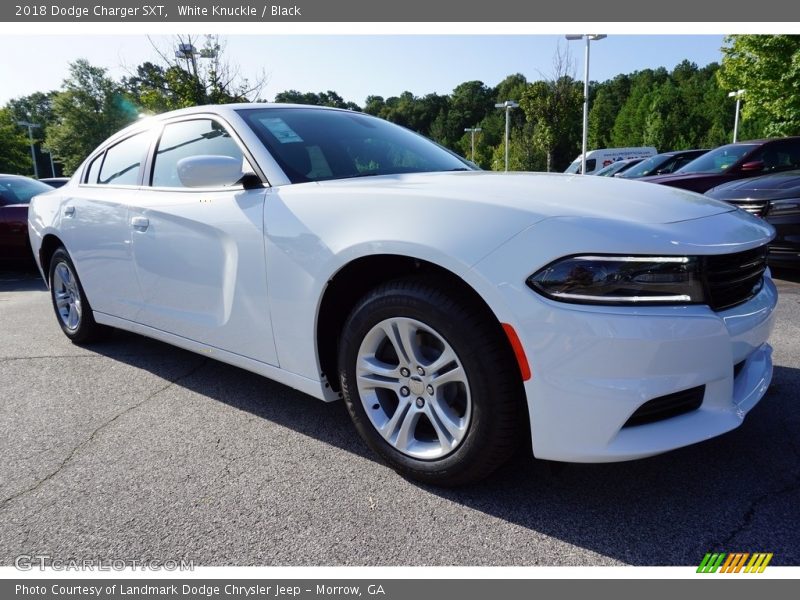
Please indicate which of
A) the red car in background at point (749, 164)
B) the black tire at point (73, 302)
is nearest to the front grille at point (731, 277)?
the black tire at point (73, 302)

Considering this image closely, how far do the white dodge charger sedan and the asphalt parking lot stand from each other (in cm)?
25

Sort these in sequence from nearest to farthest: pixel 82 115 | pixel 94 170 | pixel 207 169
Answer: pixel 207 169 < pixel 94 170 < pixel 82 115

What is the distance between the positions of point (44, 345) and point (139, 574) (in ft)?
10.8

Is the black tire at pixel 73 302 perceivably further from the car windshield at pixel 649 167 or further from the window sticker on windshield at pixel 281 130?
the car windshield at pixel 649 167

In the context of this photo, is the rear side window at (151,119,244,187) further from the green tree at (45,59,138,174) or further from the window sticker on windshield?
the green tree at (45,59,138,174)

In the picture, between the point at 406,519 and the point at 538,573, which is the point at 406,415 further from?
the point at 538,573

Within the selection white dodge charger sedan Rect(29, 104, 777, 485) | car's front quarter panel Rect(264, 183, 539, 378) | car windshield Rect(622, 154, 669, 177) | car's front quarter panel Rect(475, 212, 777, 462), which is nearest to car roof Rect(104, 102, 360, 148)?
white dodge charger sedan Rect(29, 104, 777, 485)

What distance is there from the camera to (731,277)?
195cm

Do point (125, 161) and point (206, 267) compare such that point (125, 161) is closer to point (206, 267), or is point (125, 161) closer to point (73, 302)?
point (73, 302)

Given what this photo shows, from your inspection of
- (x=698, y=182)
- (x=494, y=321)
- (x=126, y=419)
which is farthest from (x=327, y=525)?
(x=698, y=182)

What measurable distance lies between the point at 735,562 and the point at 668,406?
500mm

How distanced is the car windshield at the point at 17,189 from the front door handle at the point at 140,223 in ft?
19.8

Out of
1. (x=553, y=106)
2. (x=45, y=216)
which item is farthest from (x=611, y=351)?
(x=553, y=106)

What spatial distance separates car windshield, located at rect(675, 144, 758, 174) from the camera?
792 cm
